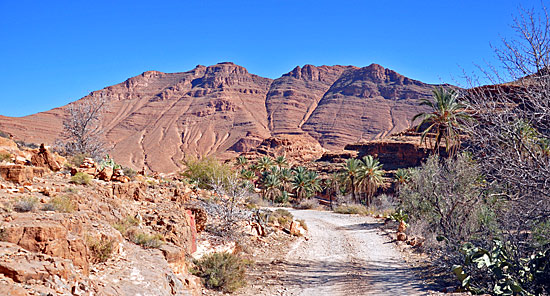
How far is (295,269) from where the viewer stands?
11977mm

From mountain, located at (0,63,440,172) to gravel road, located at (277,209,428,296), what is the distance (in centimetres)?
8732

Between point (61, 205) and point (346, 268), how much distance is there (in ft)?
28.2

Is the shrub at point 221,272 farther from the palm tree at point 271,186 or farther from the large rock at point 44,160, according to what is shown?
the palm tree at point 271,186

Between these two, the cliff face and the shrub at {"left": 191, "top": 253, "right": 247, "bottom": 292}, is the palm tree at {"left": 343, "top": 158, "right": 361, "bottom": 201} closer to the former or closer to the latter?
the shrub at {"left": 191, "top": 253, "right": 247, "bottom": 292}

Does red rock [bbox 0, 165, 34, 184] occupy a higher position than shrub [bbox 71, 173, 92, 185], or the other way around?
red rock [bbox 0, 165, 34, 184]

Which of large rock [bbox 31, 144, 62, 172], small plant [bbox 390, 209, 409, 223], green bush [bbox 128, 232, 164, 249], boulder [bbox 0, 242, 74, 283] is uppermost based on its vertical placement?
large rock [bbox 31, 144, 62, 172]

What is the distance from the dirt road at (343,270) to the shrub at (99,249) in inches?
171

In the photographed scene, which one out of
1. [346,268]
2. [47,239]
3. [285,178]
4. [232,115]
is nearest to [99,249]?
[47,239]

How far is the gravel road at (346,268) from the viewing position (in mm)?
9758

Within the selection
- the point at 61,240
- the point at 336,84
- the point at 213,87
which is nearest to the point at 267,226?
the point at 61,240

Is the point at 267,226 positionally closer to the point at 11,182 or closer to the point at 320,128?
the point at 11,182

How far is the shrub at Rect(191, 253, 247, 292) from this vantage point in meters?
9.30

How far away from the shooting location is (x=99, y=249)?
6.41 m

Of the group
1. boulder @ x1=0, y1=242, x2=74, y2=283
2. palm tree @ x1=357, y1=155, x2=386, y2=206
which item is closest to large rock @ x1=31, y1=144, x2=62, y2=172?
boulder @ x1=0, y1=242, x2=74, y2=283
